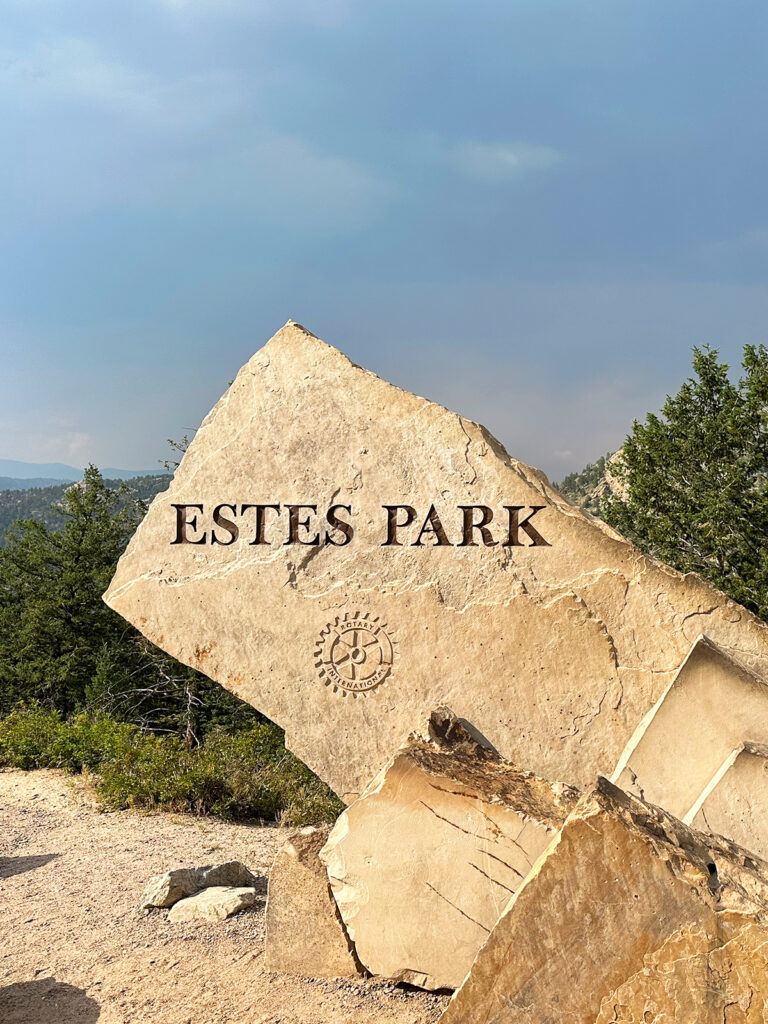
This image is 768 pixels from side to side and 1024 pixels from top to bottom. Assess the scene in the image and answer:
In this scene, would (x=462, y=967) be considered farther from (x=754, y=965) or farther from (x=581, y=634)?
(x=581, y=634)

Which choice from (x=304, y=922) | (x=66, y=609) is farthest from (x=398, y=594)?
(x=66, y=609)

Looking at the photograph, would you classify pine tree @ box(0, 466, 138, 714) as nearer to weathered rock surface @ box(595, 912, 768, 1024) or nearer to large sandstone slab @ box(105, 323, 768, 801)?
large sandstone slab @ box(105, 323, 768, 801)

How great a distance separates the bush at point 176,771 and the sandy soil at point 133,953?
732mm

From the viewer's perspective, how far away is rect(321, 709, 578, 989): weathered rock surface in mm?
3553

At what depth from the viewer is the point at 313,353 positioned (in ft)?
16.0

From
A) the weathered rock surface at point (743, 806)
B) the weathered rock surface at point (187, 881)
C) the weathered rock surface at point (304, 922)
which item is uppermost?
the weathered rock surface at point (743, 806)

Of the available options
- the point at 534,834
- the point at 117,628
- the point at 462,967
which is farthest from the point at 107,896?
the point at 117,628

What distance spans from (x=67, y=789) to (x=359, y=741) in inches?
213

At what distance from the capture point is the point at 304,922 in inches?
169

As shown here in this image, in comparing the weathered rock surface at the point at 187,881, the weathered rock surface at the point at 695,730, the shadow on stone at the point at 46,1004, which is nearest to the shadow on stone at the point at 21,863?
the weathered rock surface at the point at 187,881

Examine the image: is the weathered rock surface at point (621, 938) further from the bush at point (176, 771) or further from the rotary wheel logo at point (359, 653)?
the bush at point (176, 771)

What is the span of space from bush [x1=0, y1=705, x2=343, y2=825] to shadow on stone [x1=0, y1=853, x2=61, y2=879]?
1238 mm

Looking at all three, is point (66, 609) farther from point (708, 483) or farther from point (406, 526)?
point (406, 526)

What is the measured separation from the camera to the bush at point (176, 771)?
26.4ft
